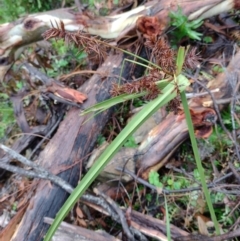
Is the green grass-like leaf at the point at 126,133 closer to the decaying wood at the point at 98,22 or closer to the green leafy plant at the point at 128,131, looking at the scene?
the green leafy plant at the point at 128,131

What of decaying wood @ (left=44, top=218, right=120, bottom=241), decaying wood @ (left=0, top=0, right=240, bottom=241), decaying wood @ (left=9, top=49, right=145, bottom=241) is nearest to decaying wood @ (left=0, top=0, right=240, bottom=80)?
decaying wood @ (left=0, top=0, right=240, bottom=241)

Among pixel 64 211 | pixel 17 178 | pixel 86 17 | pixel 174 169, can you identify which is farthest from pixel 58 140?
pixel 64 211

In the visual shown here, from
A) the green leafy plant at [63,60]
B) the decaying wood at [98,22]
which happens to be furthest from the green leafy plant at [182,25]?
the green leafy plant at [63,60]

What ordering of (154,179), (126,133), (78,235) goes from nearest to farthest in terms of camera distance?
(126,133) → (78,235) → (154,179)

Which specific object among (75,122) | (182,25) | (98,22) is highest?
(98,22)

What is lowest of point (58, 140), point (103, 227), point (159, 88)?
point (103, 227)

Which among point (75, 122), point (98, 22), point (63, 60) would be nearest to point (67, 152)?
point (75, 122)

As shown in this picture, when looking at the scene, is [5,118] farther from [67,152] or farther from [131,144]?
[131,144]

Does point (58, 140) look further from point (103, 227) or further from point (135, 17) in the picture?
point (135, 17)
